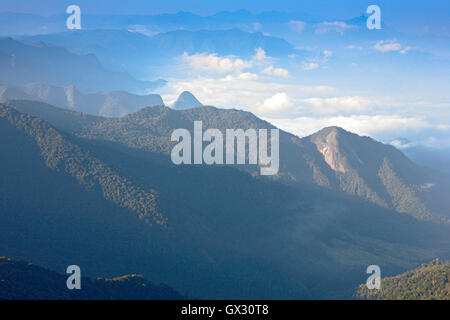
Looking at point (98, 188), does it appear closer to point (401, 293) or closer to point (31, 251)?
point (31, 251)

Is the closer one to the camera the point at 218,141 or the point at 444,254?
the point at 444,254

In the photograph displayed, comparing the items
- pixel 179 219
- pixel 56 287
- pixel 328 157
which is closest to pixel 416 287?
pixel 179 219

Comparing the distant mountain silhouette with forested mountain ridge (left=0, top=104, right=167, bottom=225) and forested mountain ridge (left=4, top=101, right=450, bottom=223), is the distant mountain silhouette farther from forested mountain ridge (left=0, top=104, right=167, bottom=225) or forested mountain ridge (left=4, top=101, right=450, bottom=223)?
forested mountain ridge (left=4, top=101, right=450, bottom=223)

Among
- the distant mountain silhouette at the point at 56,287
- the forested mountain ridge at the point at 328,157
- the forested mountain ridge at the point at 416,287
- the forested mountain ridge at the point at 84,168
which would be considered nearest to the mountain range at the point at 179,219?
the forested mountain ridge at the point at 84,168

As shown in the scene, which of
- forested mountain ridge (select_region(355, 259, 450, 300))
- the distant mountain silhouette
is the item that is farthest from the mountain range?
the distant mountain silhouette

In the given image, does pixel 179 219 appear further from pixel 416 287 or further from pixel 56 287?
pixel 416 287
